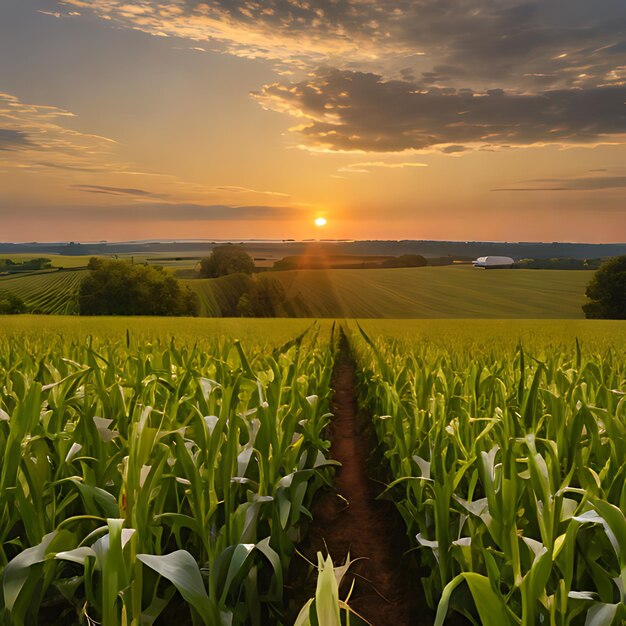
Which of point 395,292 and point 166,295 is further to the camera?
point 166,295

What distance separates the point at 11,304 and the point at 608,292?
73.2 m

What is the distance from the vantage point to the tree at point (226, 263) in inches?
3996

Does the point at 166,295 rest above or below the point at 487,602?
below

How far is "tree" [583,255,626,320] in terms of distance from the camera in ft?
214

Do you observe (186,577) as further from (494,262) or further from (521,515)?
(494,262)

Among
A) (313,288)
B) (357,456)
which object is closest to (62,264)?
(313,288)

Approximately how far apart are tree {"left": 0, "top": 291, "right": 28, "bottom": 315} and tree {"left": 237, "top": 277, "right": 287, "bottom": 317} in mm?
28228

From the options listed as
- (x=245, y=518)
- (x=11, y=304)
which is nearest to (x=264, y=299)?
(x=11, y=304)

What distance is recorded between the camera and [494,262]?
10431cm

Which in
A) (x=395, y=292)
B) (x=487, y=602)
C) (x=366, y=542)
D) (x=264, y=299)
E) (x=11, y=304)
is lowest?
(x=11, y=304)

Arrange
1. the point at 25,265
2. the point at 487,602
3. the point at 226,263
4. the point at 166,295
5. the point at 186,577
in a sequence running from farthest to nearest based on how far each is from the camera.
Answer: the point at 226,263 < the point at 25,265 < the point at 166,295 < the point at 186,577 < the point at 487,602

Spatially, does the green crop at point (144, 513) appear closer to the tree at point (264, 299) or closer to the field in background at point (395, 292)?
the field in background at point (395, 292)

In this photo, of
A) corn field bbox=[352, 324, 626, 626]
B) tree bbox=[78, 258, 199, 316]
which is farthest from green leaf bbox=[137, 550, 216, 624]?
tree bbox=[78, 258, 199, 316]

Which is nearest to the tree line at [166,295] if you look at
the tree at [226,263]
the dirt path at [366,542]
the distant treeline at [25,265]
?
the tree at [226,263]
